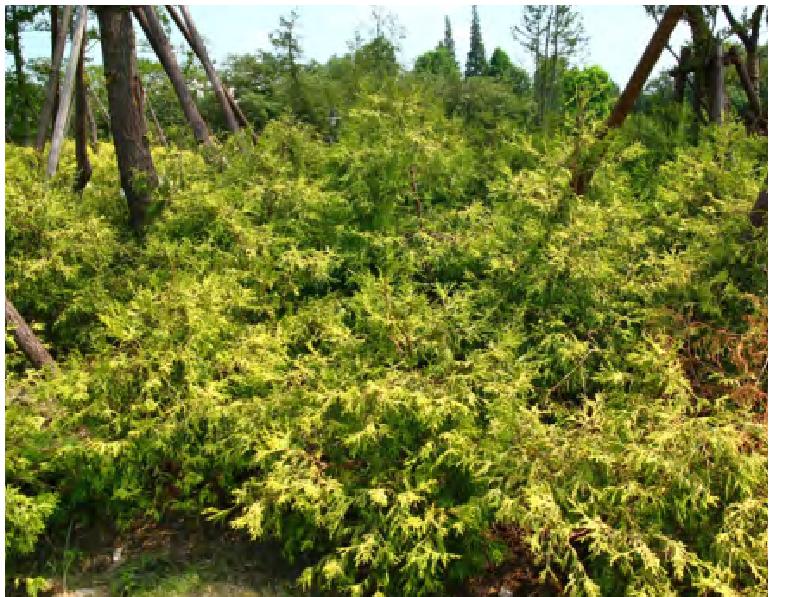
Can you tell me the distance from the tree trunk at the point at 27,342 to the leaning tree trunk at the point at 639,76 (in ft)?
10.7

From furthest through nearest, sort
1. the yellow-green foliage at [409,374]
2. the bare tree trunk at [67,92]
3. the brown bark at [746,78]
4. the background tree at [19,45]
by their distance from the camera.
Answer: the background tree at [19,45] → the brown bark at [746,78] → the bare tree trunk at [67,92] → the yellow-green foliage at [409,374]

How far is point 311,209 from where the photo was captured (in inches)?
174

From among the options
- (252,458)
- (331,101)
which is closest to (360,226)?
(252,458)

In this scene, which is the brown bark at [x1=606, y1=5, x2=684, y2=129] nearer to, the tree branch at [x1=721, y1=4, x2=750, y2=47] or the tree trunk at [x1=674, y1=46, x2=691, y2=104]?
the tree branch at [x1=721, y1=4, x2=750, y2=47]

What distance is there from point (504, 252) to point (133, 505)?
232 centimetres

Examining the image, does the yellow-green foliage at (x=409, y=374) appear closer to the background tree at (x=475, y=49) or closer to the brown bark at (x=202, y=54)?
the brown bark at (x=202, y=54)

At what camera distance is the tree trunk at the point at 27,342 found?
148 inches

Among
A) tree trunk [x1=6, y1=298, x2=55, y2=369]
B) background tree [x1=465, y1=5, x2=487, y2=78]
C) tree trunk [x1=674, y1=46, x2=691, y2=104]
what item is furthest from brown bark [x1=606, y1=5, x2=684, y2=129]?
background tree [x1=465, y1=5, x2=487, y2=78]

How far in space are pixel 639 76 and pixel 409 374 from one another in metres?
2.66

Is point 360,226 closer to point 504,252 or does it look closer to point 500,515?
point 504,252

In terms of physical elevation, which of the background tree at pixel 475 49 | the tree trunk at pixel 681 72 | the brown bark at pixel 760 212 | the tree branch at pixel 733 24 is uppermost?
the background tree at pixel 475 49

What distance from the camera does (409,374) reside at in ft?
9.86

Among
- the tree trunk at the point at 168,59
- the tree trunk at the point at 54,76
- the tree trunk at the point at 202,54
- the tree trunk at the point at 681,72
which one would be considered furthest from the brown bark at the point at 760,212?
the tree trunk at the point at 54,76

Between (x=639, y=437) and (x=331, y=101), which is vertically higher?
(x=331, y=101)
